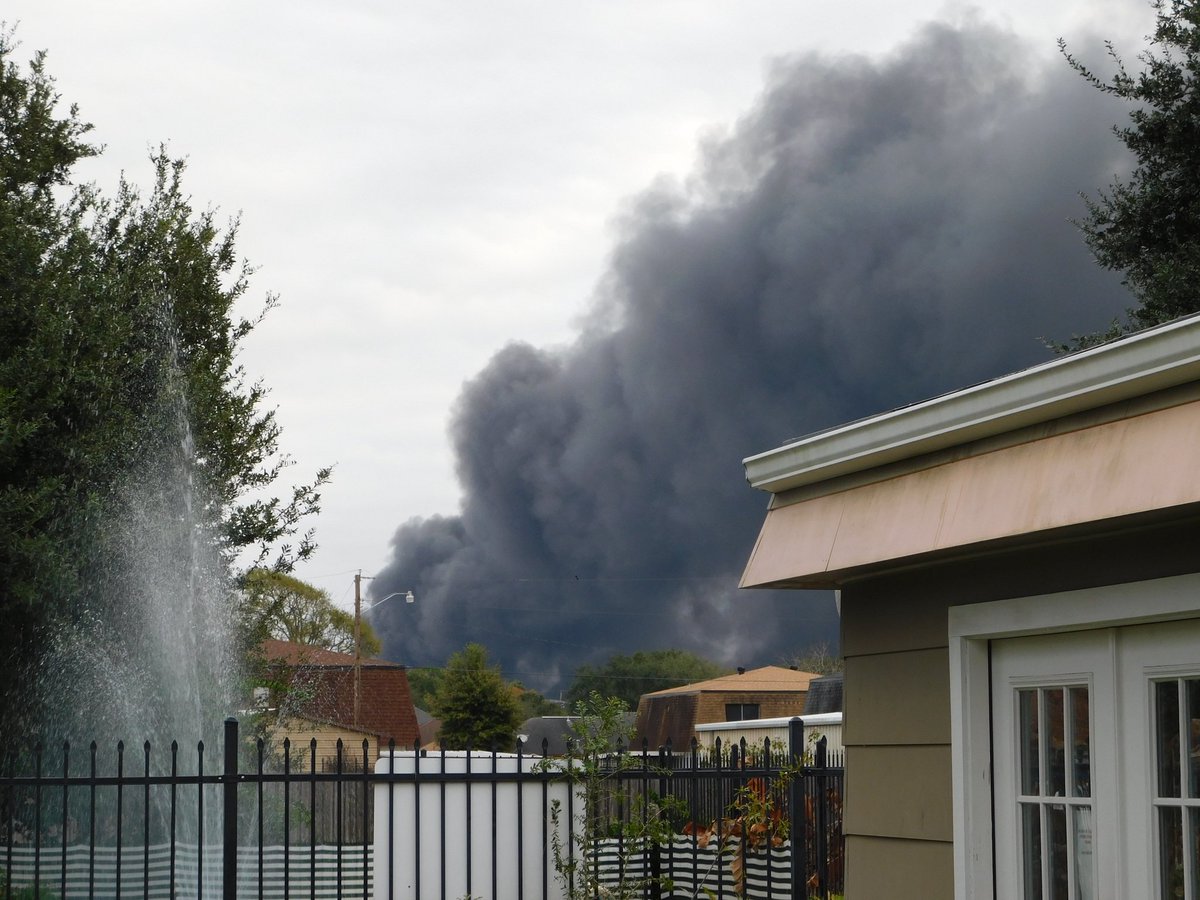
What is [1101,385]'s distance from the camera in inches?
158

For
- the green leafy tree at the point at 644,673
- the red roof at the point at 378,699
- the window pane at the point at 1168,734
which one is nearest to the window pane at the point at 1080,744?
the window pane at the point at 1168,734

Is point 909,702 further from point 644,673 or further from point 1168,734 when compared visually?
point 644,673

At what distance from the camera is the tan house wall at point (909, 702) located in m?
4.59

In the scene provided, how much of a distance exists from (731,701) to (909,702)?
49.3 meters

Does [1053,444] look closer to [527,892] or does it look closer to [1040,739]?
[1040,739]

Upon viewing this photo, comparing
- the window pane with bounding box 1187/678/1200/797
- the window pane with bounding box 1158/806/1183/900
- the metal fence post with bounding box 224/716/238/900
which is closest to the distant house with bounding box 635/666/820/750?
the metal fence post with bounding box 224/716/238/900

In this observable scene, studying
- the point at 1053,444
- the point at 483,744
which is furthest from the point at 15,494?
the point at 483,744

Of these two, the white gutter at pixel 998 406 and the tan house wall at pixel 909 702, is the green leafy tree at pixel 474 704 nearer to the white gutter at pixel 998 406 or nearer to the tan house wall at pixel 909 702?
the tan house wall at pixel 909 702

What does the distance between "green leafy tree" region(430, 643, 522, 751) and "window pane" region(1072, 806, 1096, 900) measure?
50359 mm

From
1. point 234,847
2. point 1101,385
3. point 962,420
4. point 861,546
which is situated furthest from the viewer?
point 234,847

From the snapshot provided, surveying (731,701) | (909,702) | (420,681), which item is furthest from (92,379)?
(420,681)

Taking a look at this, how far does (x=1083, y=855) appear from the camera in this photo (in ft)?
14.6

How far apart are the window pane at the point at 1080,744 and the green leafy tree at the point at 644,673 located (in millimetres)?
98397

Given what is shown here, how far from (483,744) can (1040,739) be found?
169 feet
